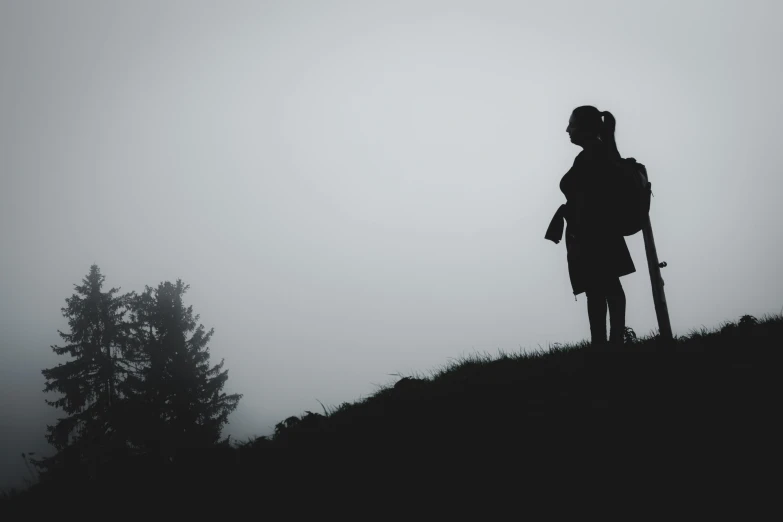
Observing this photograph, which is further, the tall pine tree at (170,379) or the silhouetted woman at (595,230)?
the tall pine tree at (170,379)

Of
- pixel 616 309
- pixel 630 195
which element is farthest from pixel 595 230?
pixel 616 309

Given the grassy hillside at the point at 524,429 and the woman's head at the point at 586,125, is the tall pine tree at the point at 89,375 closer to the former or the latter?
the grassy hillside at the point at 524,429

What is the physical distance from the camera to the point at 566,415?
2.42m

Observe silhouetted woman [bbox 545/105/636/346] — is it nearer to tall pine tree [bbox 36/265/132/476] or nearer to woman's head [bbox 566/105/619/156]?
woman's head [bbox 566/105/619/156]

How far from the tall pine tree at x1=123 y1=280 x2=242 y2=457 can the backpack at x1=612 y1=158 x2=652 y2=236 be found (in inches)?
759

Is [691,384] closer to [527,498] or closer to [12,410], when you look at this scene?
[527,498]

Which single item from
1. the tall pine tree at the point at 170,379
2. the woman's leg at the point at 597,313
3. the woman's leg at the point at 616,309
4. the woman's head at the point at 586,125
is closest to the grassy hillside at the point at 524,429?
the woman's leg at the point at 616,309

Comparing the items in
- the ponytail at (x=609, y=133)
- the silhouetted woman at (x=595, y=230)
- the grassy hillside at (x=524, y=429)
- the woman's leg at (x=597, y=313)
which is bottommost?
the grassy hillside at (x=524, y=429)

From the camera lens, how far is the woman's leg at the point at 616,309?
15.3ft

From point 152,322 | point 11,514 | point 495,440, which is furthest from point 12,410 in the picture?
point 495,440

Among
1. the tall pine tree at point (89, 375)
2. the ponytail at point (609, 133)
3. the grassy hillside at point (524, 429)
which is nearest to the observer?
the grassy hillside at point (524, 429)

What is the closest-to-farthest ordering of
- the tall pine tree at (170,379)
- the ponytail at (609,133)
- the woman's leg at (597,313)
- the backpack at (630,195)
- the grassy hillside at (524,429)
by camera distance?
the grassy hillside at (524,429) < the backpack at (630,195) < the ponytail at (609,133) < the woman's leg at (597,313) < the tall pine tree at (170,379)

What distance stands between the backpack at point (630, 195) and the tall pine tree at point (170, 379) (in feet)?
63.3

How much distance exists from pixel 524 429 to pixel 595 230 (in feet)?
10.5
